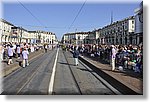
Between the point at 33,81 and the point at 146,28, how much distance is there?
6.72 metres

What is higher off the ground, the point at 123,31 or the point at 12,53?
the point at 123,31

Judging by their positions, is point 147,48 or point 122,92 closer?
point 147,48

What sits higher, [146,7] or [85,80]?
[146,7]

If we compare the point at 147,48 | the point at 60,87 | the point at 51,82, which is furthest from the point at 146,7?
the point at 51,82

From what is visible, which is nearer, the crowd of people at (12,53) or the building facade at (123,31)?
the crowd of people at (12,53)

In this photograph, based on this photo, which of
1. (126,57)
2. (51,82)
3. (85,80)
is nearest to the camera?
(51,82)

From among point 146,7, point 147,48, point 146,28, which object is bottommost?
point 147,48

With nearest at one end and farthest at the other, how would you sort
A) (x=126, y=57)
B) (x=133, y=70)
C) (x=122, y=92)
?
(x=122, y=92) → (x=133, y=70) → (x=126, y=57)

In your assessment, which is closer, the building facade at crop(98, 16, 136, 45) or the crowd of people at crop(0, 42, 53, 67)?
the crowd of people at crop(0, 42, 53, 67)

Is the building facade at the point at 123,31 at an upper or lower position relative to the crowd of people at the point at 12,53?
upper

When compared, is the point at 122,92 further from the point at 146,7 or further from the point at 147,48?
the point at 146,7

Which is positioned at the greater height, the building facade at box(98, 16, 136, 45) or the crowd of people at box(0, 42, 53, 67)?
the building facade at box(98, 16, 136, 45)

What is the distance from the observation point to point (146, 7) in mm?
10375

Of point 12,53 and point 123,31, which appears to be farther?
point 123,31
